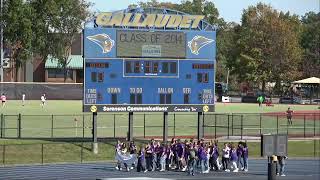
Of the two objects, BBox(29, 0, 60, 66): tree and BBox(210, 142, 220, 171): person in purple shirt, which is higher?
BBox(29, 0, 60, 66): tree

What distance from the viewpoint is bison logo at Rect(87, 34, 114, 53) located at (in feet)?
114

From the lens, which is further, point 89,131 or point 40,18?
point 40,18

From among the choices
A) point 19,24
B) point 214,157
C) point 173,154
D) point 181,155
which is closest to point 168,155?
point 173,154

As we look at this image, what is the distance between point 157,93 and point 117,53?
9.72 ft

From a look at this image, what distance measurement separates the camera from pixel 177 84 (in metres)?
35.5

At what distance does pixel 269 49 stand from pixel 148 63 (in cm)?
6408

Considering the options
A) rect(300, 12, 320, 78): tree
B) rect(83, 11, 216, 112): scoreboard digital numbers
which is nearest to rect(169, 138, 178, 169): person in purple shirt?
rect(83, 11, 216, 112): scoreboard digital numbers

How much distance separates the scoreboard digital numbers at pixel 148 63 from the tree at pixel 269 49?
6160cm

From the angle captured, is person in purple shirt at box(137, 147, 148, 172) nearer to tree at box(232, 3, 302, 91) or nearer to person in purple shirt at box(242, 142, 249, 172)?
person in purple shirt at box(242, 142, 249, 172)

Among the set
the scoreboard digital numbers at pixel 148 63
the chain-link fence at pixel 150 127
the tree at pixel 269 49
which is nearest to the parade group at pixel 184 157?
the scoreboard digital numbers at pixel 148 63

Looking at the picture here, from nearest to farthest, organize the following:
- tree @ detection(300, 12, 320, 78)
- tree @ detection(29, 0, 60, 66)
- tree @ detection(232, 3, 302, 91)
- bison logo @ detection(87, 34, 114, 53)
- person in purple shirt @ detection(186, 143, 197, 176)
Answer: person in purple shirt @ detection(186, 143, 197, 176)
bison logo @ detection(87, 34, 114, 53)
tree @ detection(29, 0, 60, 66)
tree @ detection(232, 3, 302, 91)
tree @ detection(300, 12, 320, 78)

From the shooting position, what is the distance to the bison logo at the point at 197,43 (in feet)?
117

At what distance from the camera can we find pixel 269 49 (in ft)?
318

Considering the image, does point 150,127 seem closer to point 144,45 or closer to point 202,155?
point 144,45
